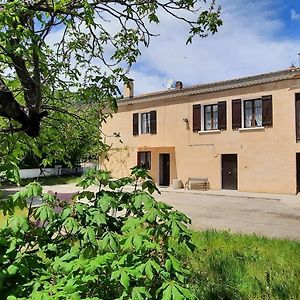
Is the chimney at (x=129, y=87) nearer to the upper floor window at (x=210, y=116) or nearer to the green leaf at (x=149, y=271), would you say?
the green leaf at (x=149, y=271)

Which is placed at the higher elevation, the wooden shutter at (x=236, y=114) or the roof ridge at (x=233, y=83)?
the roof ridge at (x=233, y=83)

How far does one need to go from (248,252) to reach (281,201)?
12.1 metres

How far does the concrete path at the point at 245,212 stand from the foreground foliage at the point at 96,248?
6.25m

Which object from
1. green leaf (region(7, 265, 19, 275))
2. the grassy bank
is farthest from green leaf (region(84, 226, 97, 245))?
the grassy bank

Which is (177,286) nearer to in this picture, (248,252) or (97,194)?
(97,194)

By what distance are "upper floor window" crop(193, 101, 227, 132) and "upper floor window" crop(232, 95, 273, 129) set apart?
0.87 meters

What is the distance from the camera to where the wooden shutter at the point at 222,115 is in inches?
897

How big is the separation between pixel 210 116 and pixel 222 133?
168cm

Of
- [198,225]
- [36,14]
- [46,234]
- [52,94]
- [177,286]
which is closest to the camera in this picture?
[177,286]

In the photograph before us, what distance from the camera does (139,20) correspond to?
5520 millimetres

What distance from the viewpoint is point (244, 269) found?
5270mm

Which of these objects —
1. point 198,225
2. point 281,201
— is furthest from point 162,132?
point 198,225

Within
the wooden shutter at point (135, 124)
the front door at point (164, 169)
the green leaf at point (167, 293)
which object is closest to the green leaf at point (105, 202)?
the green leaf at point (167, 293)

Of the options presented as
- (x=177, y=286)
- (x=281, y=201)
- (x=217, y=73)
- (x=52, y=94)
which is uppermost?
(x=217, y=73)
